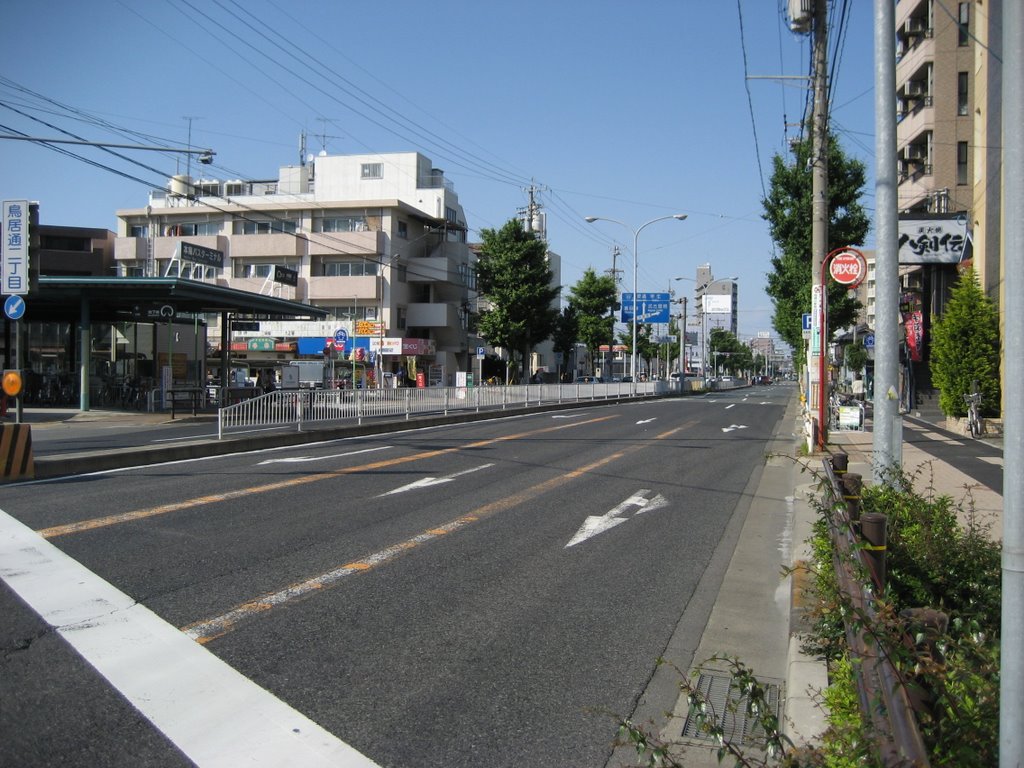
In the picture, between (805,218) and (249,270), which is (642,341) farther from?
(805,218)

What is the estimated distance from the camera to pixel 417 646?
551 centimetres

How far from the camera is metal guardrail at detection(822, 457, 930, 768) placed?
2189 millimetres

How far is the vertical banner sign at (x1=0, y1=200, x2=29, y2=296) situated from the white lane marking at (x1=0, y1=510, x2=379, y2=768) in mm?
9162

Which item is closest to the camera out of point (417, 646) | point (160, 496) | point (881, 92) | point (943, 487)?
point (417, 646)

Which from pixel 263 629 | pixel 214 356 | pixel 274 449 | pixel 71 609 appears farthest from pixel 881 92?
pixel 214 356

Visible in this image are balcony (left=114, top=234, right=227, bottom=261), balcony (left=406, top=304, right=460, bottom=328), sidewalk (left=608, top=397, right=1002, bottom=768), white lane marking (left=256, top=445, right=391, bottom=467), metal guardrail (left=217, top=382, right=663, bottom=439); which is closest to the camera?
sidewalk (left=608, top=397, right=1002, bottom=768)

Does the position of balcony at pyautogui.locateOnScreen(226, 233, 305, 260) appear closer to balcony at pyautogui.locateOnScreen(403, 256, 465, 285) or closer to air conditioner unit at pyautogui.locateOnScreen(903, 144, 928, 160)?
balcony at pyautogui.locateOnScreen(403, 256, 465, 285)

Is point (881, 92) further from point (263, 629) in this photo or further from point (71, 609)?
point (71, 609)

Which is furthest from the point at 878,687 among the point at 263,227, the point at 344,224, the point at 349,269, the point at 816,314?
the point at 263,227

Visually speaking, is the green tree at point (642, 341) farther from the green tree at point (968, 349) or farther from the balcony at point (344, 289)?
the green tree at point (968, 349)

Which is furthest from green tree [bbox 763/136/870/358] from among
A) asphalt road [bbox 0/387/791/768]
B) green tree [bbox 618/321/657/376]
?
green tree [bbox 618/321/657/376]

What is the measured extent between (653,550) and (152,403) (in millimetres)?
27451

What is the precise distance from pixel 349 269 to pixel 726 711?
56814 mm

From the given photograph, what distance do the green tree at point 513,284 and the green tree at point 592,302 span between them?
15008 millimetres
